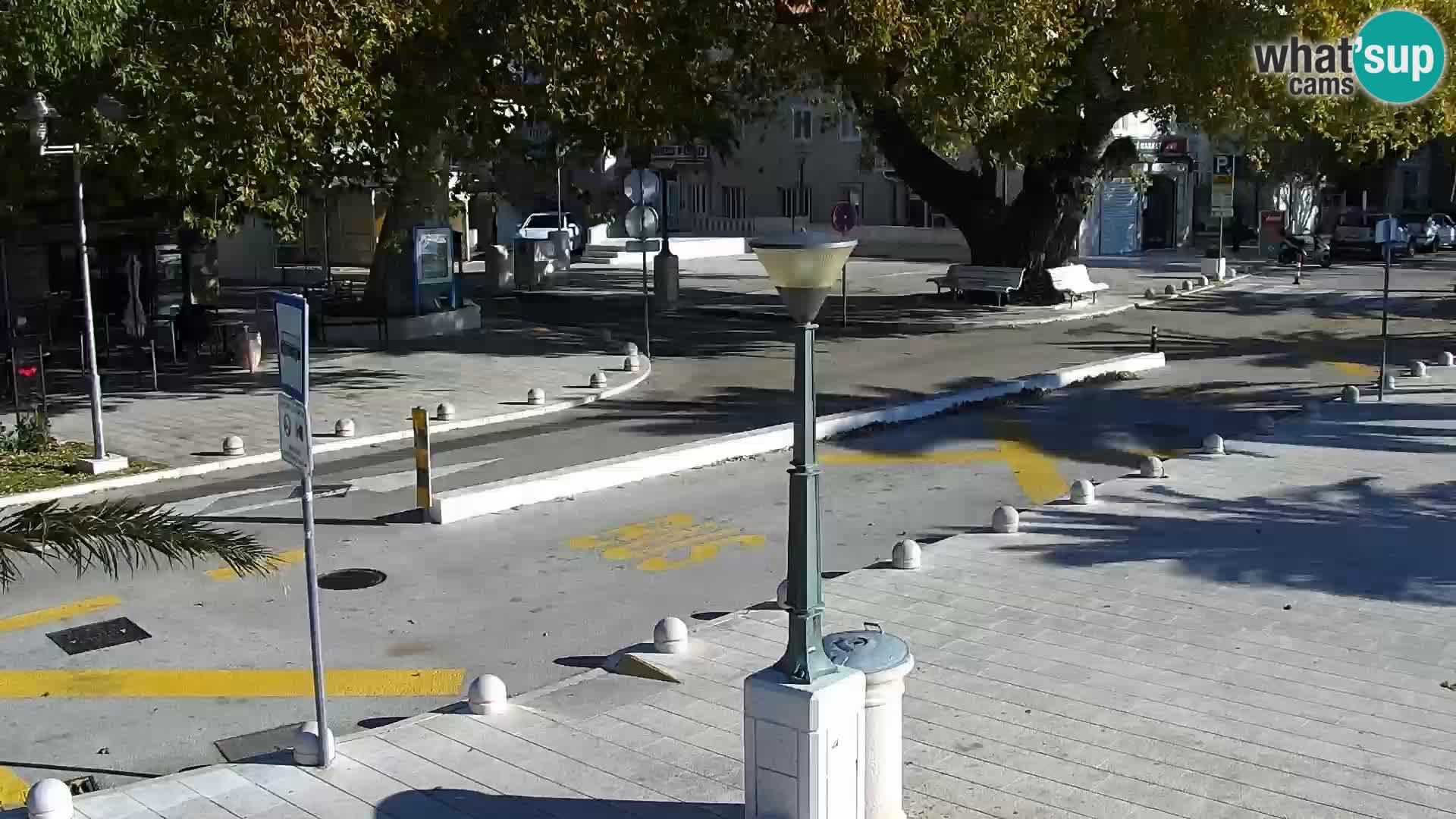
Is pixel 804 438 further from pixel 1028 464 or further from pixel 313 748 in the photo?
pixel 1028 464

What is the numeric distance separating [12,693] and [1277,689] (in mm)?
7180

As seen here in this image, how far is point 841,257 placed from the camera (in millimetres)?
5805

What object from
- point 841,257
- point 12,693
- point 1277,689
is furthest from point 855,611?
point 12,693

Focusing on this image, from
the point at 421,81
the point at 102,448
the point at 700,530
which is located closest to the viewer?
the point at 700,530

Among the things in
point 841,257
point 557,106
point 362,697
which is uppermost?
point 557,106

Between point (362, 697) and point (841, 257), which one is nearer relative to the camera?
point (841, 257)

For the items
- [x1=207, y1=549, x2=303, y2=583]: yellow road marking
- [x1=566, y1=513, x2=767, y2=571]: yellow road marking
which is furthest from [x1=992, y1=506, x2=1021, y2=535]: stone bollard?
[x1=207, y1=549, x2=303, y2=583]: yellow road marking

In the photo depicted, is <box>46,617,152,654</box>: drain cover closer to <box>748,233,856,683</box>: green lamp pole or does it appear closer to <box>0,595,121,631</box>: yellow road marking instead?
<box>0,595,121,631</box>: yellow road marking

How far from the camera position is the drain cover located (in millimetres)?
9023

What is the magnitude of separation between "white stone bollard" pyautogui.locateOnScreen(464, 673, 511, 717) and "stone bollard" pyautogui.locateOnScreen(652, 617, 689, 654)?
1172mm

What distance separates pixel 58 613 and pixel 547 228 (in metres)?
36.5

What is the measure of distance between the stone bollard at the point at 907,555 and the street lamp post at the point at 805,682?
14.6 feet

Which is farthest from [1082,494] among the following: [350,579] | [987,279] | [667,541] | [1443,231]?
[1443,231]

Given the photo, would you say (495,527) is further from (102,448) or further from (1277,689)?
(1277,689)
